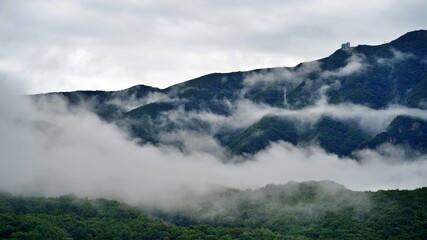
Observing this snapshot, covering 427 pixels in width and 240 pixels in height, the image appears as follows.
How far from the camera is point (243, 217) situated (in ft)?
604

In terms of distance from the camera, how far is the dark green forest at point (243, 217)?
483 ft

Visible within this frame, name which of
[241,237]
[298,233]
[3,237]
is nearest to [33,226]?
[3,237]

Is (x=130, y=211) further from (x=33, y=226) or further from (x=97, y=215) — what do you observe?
(x=33, y=226)

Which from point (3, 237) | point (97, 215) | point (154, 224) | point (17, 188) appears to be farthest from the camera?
point (17, 188)

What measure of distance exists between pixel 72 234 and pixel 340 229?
63.9m

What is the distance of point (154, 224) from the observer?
6412 inches

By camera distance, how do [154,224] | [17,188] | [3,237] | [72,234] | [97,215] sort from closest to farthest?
1. [3,237]
2. [72,234]
3. [154,224]
4. [97,215]
5. [17,188]

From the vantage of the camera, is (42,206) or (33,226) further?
(42,206)

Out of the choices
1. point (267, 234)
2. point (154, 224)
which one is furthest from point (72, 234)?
point (267, 234)

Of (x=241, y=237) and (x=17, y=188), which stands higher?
(x=17, y=188)

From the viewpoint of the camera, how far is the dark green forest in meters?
147

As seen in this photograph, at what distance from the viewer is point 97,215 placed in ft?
577

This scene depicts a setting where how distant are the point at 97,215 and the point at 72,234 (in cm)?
2468

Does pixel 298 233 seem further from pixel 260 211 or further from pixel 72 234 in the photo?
pixel 72 234
